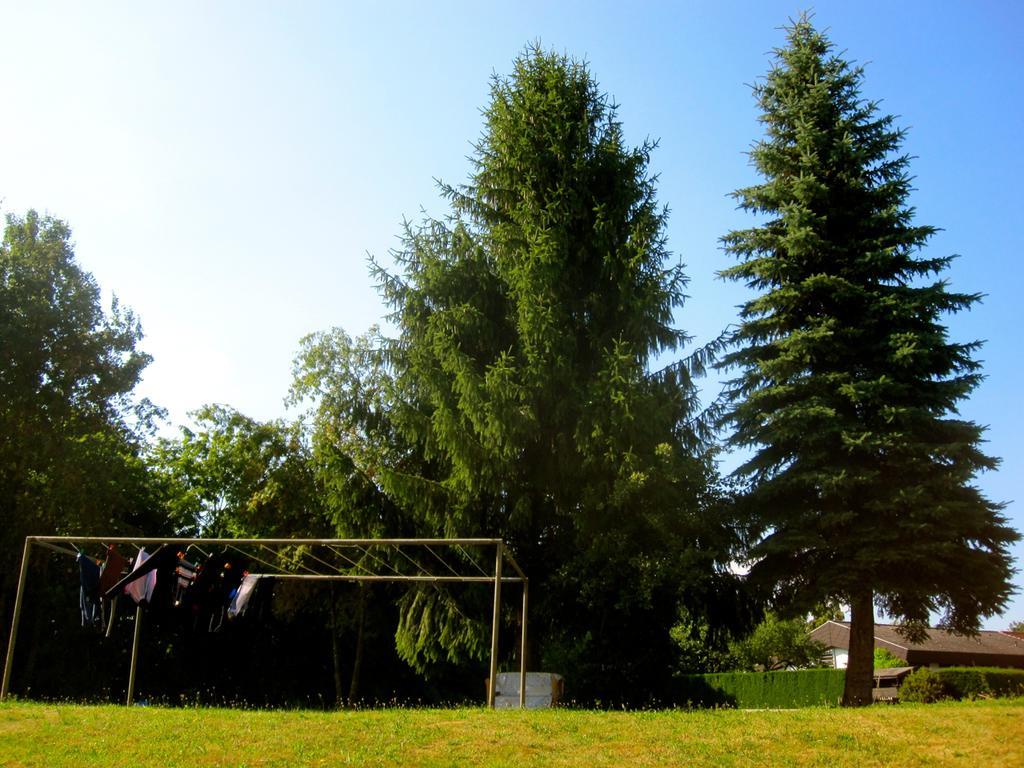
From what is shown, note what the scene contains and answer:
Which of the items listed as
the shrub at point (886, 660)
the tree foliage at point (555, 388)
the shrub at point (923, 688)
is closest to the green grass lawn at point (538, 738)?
the tree foliage at point (555, 388)

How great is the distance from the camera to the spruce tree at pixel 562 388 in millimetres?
17797

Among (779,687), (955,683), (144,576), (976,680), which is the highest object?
(144,576)

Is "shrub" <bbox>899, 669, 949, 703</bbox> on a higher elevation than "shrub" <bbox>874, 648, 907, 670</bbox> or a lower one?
higher

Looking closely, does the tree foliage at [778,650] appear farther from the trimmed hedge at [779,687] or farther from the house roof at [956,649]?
the trimmed hedge at [779,687]

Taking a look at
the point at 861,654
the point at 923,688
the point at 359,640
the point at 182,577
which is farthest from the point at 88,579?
the point at 923,688

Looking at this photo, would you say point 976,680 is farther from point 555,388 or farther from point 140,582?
point 140,582

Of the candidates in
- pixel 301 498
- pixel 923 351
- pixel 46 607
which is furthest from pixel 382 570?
pixel 923 351

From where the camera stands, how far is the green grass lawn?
9227mm

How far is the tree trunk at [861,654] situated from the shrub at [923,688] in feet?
13.8

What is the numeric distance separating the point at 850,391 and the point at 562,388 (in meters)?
5.95

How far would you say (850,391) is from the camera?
16484 mm

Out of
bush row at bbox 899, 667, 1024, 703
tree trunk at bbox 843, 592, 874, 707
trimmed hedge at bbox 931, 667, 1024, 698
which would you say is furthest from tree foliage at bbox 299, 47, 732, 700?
trimmed hedge at bbox 931, 667, 1024, 698

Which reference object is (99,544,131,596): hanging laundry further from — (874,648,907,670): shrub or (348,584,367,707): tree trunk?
(874,648,907,670): shrub

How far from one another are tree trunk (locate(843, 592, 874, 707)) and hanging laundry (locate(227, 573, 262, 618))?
10897 mm
